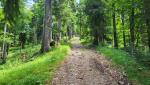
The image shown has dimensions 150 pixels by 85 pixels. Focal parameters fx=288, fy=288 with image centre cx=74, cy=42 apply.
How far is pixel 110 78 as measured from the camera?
1691 cm

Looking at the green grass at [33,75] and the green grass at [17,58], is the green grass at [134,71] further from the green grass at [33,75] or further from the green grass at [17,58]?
the green grass at [17,58]

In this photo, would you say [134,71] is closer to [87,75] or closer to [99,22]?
[87,75]

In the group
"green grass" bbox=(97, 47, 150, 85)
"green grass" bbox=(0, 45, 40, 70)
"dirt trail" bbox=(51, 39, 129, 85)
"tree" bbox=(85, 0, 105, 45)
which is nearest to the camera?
"dirt trail" bbox=(51, 39, 129, 85)

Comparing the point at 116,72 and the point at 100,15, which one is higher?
the point at 100,15

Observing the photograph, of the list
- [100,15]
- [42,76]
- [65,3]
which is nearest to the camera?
[42,76]

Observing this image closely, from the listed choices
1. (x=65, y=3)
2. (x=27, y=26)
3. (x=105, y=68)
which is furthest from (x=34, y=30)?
(x=105, y=68)

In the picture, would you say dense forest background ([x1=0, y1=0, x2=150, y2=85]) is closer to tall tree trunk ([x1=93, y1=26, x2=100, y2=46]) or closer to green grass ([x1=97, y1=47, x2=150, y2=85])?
tall tree trunk ([x1=93, y1=26, x2=100, y2=46])

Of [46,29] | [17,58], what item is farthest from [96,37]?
[17,58]

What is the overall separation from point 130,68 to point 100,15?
21146mm

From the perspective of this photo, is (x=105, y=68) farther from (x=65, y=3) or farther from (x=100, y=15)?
(x=65, y=3)

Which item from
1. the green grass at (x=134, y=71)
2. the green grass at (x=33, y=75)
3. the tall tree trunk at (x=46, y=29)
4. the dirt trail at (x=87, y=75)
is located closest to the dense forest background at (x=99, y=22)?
the tall tree trunk at (x=46, y=29)

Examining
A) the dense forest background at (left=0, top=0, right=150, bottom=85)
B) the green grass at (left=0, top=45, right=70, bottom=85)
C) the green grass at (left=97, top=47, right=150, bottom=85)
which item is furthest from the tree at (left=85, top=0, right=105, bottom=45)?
the green grass at (left=0, top=45, right=70, bottom=85)

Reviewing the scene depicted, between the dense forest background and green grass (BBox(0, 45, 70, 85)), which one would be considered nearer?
green grass (BBox(0, 45, 70, 85))

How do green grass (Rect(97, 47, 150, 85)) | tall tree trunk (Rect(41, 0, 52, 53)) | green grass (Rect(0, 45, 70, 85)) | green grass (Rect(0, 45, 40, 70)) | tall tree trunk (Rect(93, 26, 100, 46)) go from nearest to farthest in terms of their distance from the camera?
green grass (Rect(0, 45, 70, 85))
green grass (Rect(97, 47, 150, 85))
tall tree trunk (Rect(41, 0, 52, 53))
green grass (Rect(0, 45, 40, 70))
tall tree trunk (Rect(93, 26, 100, 46))
